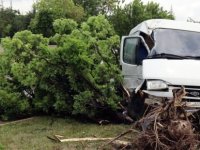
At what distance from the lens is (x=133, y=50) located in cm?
1052

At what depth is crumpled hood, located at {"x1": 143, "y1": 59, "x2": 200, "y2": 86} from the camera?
8422mm

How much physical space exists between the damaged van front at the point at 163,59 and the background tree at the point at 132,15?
2677 cm

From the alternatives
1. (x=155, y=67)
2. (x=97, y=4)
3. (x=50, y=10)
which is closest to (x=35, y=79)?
(x=155, y=67)

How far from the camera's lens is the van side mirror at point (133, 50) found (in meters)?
10.3

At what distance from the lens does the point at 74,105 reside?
10242 millimetres

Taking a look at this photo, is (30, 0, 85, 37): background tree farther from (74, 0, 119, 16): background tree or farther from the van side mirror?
the van side mirror

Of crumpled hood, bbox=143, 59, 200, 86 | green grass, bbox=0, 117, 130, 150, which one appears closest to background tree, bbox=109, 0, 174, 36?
green grass, bbox=0, 117, 130, 150

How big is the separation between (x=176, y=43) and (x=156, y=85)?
5.55 ft

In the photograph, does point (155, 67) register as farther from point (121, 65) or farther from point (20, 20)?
point (20, 20)

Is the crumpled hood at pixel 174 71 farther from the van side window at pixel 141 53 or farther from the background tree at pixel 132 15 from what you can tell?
the background tree at pixel 132 15

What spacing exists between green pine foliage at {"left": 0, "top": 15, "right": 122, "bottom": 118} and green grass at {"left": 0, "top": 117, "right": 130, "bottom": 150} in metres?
0.33

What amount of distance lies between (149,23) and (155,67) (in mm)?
2060

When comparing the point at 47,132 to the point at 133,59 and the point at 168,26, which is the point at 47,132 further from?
the point at 168,26

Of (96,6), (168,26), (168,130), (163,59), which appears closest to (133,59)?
(168,26)
